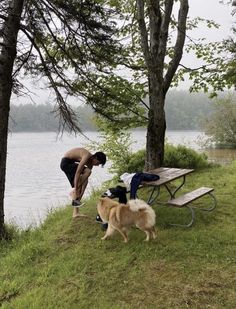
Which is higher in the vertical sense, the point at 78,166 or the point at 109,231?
the point at 78,166

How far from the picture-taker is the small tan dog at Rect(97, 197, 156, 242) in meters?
5.44

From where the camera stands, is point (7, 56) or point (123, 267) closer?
point (123, 267)

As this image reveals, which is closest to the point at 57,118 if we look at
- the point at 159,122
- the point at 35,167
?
the point at 159,122

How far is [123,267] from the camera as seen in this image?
16.6 ft

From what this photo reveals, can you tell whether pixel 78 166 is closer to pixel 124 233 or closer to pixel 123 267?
pixel 124 233

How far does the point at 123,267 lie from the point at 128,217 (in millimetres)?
761

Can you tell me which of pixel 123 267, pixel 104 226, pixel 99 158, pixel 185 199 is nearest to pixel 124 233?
pixel 104 226

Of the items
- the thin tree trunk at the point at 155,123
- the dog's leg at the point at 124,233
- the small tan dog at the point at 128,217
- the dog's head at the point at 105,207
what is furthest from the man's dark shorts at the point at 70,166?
the thin tree trunk at the point at 155,123

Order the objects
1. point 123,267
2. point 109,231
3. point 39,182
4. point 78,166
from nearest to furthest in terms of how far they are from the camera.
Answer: point 123,267 < point 109,231 < point 78,166 < point 39,182

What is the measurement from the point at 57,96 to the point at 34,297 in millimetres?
4061

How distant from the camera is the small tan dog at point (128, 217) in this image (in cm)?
544

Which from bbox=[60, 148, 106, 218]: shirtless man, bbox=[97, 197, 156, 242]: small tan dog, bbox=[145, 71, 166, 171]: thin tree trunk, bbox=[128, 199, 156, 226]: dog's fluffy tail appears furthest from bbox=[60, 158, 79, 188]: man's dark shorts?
bbox=[145, 71, 166, 171]: thin tree trunk

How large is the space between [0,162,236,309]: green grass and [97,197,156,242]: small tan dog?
0.65ft

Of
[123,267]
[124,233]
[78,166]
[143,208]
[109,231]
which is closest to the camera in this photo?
[123,267]
